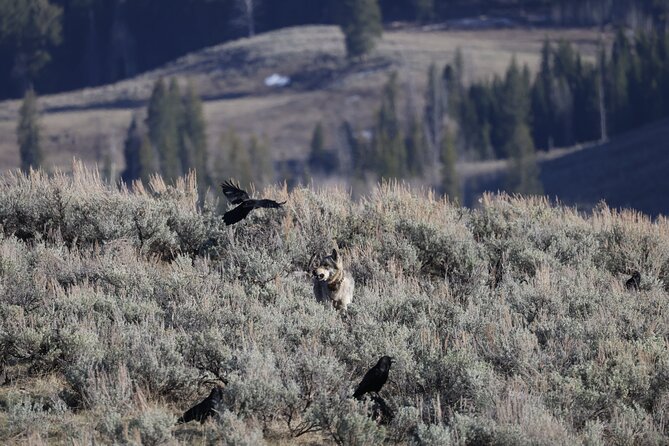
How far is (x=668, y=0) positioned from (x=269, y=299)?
104m

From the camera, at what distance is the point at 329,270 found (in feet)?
30.5

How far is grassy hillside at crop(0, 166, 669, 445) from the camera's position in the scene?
288 inches

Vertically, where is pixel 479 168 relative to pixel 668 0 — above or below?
below

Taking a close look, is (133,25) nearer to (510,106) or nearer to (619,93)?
(510,106)

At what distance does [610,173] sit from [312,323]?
63.6 m

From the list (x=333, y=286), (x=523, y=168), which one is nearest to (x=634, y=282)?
(x=333, y=286)

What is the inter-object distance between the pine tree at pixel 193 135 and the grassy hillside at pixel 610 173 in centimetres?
1846

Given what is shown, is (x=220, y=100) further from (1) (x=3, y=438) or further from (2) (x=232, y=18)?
(1) (x=3, y=438)

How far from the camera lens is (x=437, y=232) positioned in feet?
37.0

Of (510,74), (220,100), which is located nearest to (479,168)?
(510,74)

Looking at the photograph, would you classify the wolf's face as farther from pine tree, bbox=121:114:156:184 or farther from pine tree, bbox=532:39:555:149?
pine tree, bbox=532:39:555:149

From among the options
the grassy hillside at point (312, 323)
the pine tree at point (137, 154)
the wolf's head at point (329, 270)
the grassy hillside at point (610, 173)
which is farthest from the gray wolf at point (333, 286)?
the pine tree at point (137, 154)

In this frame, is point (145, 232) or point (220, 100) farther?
point (220, 100)

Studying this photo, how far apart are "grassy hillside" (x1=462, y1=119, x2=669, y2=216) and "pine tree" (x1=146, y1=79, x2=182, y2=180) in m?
20.4
